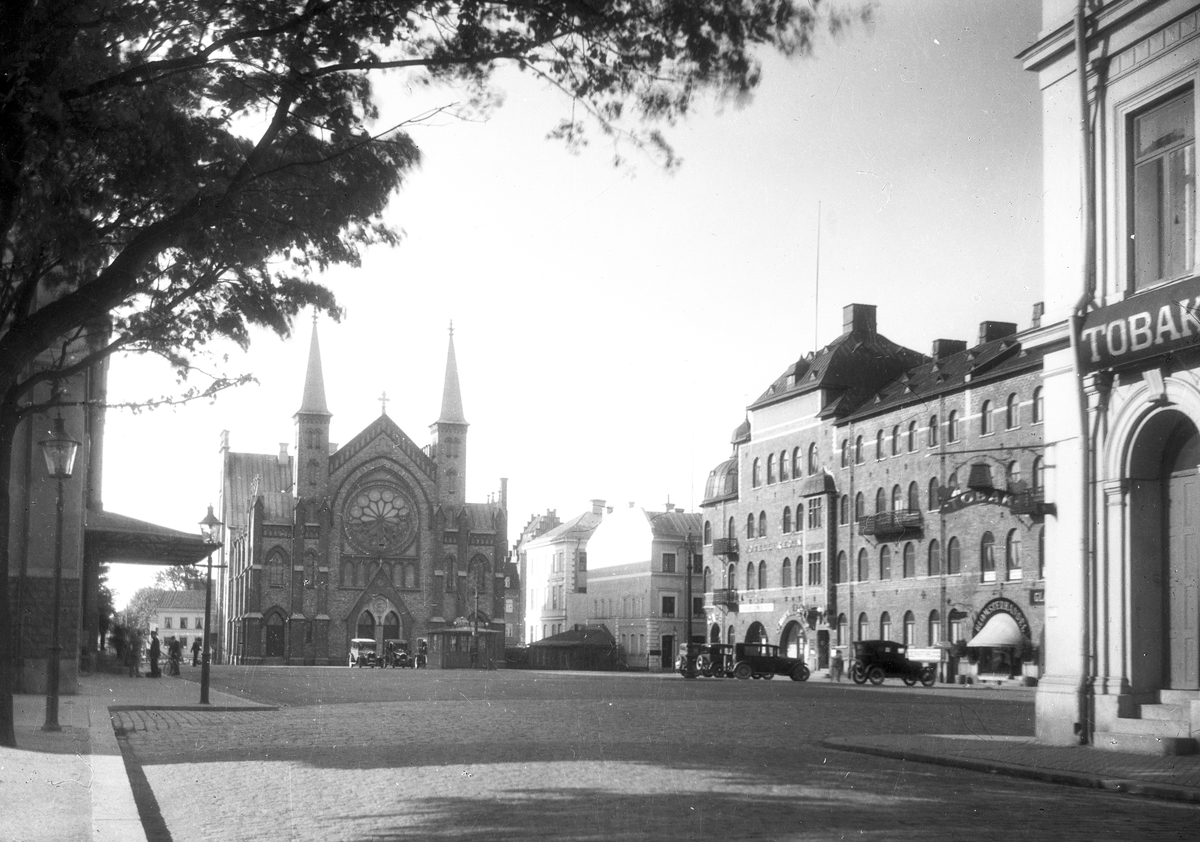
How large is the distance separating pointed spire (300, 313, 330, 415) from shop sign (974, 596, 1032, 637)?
183 ft

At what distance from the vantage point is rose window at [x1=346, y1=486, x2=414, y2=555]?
97.2 meters

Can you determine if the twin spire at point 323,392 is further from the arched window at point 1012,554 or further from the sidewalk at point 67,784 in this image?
the sidewalk at point 67,784

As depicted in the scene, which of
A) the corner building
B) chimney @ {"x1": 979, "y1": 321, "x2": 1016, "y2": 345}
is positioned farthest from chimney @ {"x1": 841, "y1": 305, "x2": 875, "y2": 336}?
chimney @ {"x1": 979, "y1": 321, "x2": 1016, "y2": 345}

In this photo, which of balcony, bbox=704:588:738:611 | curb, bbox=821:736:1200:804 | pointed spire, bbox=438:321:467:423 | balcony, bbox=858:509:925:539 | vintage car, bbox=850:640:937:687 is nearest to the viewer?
curb, bbox=821:736:1200:804

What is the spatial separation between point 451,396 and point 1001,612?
56.5 m

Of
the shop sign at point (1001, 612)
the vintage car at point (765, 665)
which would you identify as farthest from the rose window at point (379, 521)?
the shop sign at point (1001, 612)

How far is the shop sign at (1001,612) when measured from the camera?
162 feet

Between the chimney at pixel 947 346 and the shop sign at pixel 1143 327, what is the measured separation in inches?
1841

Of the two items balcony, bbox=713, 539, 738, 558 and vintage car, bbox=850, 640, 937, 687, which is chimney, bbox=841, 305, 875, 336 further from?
vintage car, bbox=850, 640, 937, 687

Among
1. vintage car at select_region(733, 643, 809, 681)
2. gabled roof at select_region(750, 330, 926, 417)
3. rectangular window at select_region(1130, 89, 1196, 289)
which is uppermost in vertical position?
gabled roof at select_region(750, 330, 926, 417)

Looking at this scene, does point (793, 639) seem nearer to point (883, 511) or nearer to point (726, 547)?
point (726, 547)

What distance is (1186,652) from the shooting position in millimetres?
15844

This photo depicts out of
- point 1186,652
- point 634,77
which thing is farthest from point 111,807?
point 1186,652

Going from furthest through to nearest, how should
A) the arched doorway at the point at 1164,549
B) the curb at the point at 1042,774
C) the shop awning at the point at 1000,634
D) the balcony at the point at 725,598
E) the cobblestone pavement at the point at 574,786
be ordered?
1. the balcony at the point at 725,598
2. the shop awning at the point at 1000,634
3. the arched doorway at the point at 1164,549
4. the curb at the point at 1042,774
5. the cobblestone pavement at the point at 574,786
